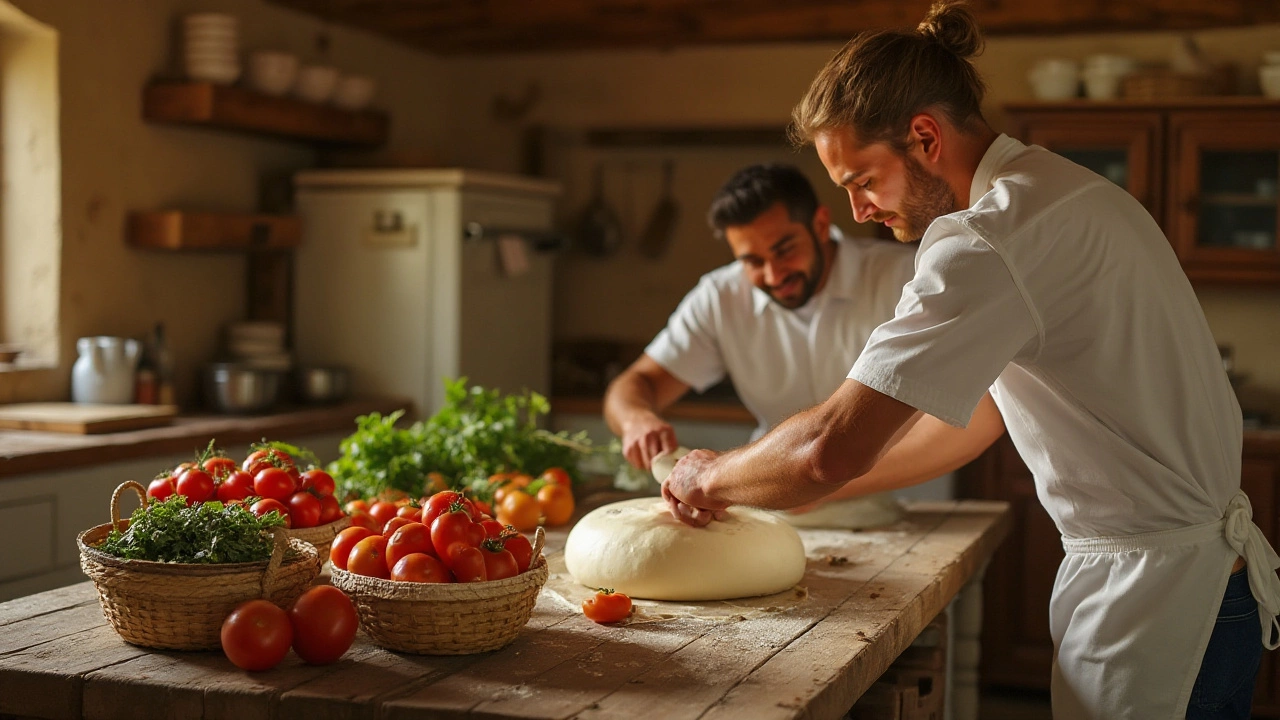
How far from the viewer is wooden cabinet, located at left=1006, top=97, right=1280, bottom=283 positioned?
4.39m

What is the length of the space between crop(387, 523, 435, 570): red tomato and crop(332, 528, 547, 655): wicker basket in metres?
0.05

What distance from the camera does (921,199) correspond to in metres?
1.84

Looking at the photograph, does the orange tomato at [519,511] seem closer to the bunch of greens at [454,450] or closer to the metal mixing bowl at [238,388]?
the bunch of greens at [454,450]

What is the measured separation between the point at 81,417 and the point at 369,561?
2.02m

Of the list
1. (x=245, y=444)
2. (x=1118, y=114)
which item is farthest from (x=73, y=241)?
(x=1118, y=114)

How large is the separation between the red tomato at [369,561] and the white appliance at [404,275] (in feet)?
9.01

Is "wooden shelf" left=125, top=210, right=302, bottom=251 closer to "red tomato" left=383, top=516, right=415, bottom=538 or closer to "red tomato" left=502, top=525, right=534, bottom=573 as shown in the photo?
"red tomato" left=383, top=516, right=415, bottom=538

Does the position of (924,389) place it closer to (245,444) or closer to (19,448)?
(19,448)

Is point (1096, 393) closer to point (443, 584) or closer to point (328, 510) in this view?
point (443, 584)

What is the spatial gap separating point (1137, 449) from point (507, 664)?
3.01 ft

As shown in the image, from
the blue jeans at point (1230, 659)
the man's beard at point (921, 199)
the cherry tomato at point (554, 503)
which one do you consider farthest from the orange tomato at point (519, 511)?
the blue jeans at point (1230, 659)

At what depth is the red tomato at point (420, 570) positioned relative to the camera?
1.67m

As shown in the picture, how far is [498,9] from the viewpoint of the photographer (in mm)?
4883

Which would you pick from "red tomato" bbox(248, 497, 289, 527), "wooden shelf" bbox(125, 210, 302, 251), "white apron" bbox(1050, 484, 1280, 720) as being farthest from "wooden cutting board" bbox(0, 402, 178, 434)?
"white apron" bbox(1050, 484, 1280, 720)
